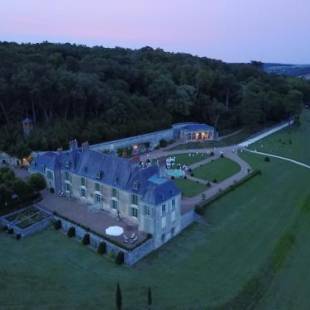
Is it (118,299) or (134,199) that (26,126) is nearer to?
(134,199)

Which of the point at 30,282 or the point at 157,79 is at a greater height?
the point at 157,79

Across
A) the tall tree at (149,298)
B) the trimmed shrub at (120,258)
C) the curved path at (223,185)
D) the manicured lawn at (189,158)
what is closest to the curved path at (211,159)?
the curved path at (223,185)

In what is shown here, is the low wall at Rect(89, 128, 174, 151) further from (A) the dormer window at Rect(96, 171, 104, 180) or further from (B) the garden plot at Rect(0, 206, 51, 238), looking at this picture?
(B) the garden plot at Rect(0, 206, 51, 238)

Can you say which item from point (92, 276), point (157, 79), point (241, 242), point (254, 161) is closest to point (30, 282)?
point (92, 276)

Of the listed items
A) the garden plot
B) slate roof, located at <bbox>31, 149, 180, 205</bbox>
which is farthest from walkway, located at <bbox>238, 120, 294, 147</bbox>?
the garden plot

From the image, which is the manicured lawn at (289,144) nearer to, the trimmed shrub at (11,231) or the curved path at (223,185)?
the curved path at (223,185)

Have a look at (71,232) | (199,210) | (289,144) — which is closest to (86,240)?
(71,232)

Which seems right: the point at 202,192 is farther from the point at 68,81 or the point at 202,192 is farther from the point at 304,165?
the point at 68,81
